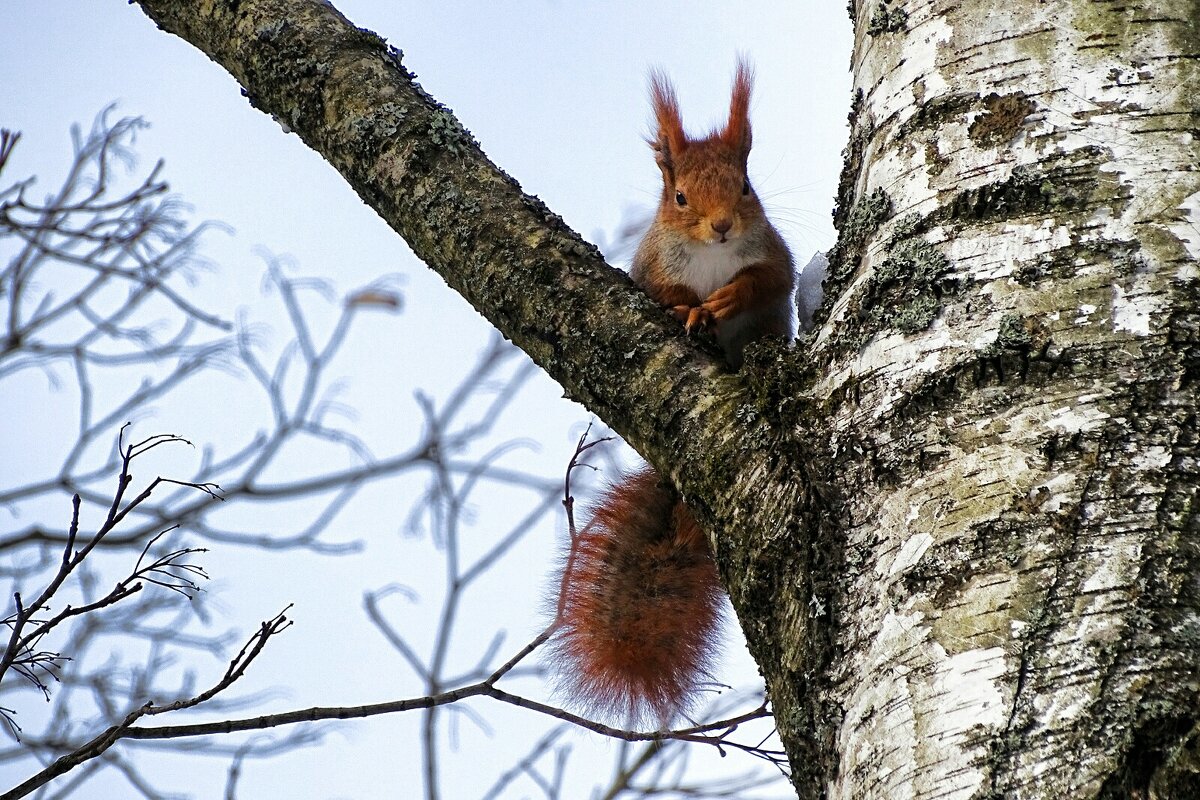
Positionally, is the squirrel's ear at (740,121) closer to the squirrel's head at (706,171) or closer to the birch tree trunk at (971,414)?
the squirrel's head at (706,171)

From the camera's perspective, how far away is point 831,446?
1219mm

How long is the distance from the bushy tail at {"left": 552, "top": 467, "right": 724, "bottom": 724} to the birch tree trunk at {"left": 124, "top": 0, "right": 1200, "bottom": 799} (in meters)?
0.37

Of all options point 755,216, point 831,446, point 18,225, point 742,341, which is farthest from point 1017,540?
point 18,225

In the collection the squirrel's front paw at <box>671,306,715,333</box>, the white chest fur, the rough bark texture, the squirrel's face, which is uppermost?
the squirrel's face

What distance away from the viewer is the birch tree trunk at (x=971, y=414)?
3.13 feet

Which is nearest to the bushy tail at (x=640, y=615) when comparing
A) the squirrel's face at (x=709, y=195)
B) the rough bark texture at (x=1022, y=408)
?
the rough bark texture at (x=1022, y=408)

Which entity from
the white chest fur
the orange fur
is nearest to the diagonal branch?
the orange fur

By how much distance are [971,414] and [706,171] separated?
1.64 m

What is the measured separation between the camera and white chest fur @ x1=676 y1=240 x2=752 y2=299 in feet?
8.12

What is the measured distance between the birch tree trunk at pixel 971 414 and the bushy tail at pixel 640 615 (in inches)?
14.5

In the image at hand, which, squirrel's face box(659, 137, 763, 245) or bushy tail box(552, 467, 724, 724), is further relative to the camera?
squirrel's face box(659, 137, 763, 245)

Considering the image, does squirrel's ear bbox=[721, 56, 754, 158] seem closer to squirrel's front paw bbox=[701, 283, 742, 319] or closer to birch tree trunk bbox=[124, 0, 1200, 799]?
squirrel's front paw bbox=[701, 283, 742, 319]

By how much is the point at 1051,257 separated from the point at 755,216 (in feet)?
4.96

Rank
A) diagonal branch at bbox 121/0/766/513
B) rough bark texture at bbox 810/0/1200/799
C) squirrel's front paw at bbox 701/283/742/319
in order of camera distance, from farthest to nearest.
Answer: squirrel's front paw at bbox 701/283/742/319
diagonal branch at bbox 121/0/766/513
rough bark texture at bbox 810/0/1200/799
